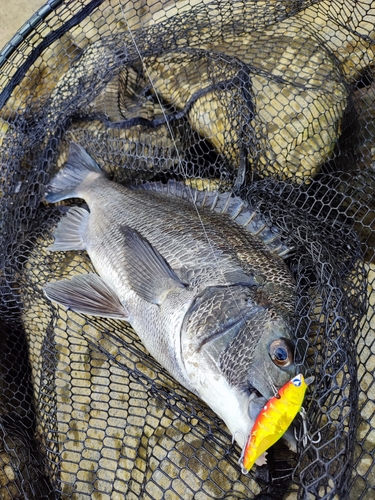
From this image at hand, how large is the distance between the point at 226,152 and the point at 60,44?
6.16 feet

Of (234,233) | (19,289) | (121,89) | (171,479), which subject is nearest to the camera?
(171,479)

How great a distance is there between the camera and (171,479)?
2100mm

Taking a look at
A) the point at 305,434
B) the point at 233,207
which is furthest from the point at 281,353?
the point at 233,207

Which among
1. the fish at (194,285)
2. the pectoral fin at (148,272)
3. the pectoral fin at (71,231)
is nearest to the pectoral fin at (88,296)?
the fish at (194,285)

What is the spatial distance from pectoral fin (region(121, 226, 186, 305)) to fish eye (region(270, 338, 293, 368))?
57 centimetres

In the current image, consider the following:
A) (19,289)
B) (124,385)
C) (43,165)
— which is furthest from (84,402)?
(43,165)

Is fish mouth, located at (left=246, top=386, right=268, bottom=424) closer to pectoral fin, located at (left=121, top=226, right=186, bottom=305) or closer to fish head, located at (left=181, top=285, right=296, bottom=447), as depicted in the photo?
fish head, located at (left=181, top=285, right=296, bottom=447)

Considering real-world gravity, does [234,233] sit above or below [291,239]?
above

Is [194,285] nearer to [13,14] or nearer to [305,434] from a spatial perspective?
[305,434]

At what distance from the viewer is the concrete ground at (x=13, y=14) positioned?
187 inches

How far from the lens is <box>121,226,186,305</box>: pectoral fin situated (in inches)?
86.4

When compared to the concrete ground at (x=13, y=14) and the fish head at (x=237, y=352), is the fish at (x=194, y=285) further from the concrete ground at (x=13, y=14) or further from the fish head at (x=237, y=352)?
the concrete ground at (x=13, y=14)

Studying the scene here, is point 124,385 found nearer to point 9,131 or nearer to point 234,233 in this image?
point 234,233

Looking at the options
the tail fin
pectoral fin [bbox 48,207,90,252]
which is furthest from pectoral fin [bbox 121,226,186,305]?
the tail fin
